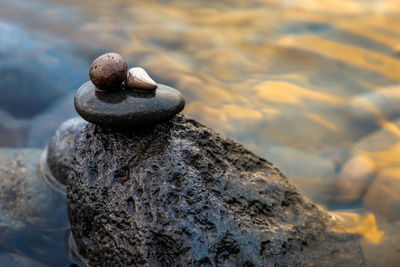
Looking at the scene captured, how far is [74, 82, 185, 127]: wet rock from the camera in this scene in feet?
7.79

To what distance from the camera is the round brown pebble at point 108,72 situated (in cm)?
242

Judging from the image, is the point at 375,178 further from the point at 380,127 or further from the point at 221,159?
the point at 221,159

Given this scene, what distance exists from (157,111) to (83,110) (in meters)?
0.43

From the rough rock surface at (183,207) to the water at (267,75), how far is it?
2.21ft

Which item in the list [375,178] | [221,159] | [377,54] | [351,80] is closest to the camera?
[221,159]

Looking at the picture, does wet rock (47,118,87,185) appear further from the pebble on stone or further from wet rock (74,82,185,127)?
the pebble on stone

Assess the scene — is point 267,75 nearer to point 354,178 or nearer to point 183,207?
point 354,178

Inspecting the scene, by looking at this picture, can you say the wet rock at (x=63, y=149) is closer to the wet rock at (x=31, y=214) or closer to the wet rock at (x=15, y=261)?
the wet rock at (x=31, y=214)

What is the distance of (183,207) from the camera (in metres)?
2.29

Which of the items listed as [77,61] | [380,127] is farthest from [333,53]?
[77,61]

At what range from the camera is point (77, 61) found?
5.42 metres

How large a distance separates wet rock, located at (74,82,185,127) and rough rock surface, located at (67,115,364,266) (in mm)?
171

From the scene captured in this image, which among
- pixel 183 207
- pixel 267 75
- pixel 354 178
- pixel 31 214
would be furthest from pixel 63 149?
pixel 267 75

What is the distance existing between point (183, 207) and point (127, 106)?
658mm
